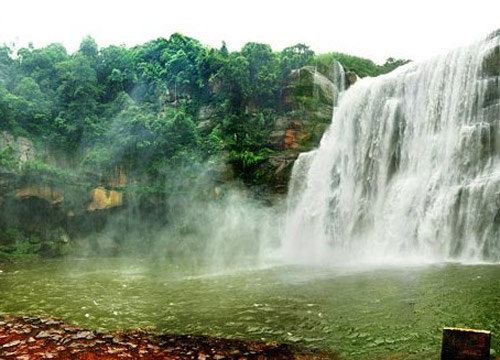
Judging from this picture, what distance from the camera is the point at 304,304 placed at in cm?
808

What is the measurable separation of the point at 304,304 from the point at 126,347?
3.35 meters

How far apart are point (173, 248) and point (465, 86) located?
16117mm

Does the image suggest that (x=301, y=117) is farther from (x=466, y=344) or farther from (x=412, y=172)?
(x=466, y=344)

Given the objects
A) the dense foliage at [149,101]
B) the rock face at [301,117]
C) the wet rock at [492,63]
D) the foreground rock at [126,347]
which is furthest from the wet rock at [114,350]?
the dense foliage at [149,101]

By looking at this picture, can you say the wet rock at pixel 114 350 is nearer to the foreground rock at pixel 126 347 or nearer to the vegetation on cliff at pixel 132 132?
the foreground rock at pixel 126 347

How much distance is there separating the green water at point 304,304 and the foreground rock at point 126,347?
36cm

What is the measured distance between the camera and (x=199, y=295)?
963 centimetres

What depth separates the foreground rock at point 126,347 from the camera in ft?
18.8

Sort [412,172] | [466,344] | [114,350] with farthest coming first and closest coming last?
[412,172] < [114,350] < [466,344]

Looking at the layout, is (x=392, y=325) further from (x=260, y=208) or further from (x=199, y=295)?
(x=260, y=208)

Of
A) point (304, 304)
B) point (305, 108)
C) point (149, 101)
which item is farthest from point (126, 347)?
point (149, 101)

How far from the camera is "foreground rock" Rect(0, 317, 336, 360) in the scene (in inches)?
226

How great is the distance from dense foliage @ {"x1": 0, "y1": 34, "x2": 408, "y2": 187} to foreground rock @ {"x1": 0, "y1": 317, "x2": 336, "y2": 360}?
18251 millimetres

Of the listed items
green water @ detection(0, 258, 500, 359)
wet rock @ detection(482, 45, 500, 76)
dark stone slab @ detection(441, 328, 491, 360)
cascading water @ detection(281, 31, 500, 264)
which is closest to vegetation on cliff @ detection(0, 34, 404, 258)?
cascading water @ detection(281, 31, 500, 264)
